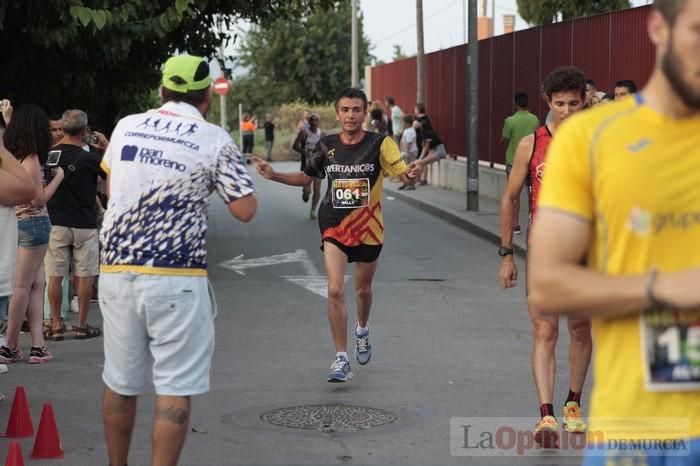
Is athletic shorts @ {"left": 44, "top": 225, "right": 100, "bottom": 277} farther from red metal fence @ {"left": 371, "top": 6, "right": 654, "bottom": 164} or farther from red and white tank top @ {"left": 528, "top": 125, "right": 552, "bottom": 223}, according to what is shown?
red metal fence @ {"left": 371, "top": 6, "right": 654, "bottom": 164}

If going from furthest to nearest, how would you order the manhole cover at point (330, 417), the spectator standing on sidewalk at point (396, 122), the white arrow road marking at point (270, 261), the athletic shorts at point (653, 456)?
the spectator standing on sidewalk at point (396, 122) < the white arrow road marking at point (270, 261) < the manhole cover at point (330, 417) < the athletic shorts at point (653, 456)

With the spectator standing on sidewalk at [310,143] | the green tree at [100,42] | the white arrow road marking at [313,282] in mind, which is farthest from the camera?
the spectator standing on sidewalk at [310,143]

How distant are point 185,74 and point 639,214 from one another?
3.03 meters

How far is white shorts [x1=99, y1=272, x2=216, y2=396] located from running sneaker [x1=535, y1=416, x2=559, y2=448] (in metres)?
2.13

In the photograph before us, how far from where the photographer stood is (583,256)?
9.87ft

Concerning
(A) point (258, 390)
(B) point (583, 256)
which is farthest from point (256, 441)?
(B) point (583, 256)

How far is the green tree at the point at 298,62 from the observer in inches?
2704

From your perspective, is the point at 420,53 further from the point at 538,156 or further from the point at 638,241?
the point at 638,241

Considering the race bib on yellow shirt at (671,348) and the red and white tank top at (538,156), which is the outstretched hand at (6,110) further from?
the race bib on yellow shirt at (671,348)

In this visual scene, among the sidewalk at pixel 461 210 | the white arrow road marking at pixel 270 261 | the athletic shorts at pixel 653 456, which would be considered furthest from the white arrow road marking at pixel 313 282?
the athletic shorts at pixel 653 456

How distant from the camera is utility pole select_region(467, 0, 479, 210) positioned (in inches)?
847

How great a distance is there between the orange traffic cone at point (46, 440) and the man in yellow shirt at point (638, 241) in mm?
4024

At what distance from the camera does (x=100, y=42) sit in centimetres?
1328

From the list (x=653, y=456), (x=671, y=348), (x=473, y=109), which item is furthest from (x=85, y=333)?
(x=473, y=109)
